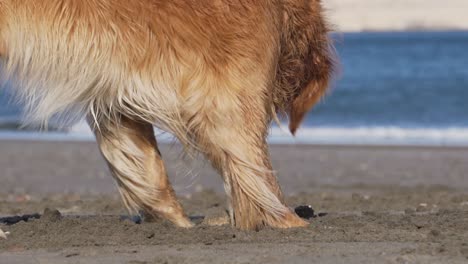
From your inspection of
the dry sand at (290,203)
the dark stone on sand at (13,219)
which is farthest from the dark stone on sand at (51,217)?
the dark stone on sand at (13,219)

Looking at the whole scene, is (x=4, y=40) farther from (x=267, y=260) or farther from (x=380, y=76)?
(x=380, y=76)

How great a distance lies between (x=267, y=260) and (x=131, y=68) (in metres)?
1.09

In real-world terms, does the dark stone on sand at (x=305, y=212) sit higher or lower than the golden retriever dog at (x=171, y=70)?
lower

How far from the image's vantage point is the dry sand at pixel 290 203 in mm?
4789

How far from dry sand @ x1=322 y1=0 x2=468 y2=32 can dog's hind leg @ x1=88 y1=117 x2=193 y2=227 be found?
55985 millimetres

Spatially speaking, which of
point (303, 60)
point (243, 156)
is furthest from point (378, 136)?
point (243, 156)

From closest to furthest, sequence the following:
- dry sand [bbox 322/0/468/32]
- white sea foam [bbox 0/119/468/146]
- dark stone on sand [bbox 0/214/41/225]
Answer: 1. dark stone on sand [bbox 0/214/41/225]
2. white sea foam [bbox 0/119/468/146]
3. dry sand [bbox 322/0/468/32]

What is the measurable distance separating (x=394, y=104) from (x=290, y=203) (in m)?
13.5

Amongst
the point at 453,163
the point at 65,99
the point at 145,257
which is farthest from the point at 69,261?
the point at 453,163

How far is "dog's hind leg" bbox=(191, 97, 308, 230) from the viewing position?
503 cm

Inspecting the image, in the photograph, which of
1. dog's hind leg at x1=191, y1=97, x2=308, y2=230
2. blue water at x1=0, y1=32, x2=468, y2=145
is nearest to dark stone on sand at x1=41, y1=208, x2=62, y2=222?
dog's hind leg at x1=191, y1=97, x2=308, y2=230

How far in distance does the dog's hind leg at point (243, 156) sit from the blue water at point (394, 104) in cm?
95

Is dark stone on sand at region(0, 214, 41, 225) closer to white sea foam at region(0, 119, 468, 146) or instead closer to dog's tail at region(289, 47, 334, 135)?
dog's tail at region(289, 47, 334, 135)

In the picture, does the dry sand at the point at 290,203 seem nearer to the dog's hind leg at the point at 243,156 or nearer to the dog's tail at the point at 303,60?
the dog's hind leg at the point at 243,156
